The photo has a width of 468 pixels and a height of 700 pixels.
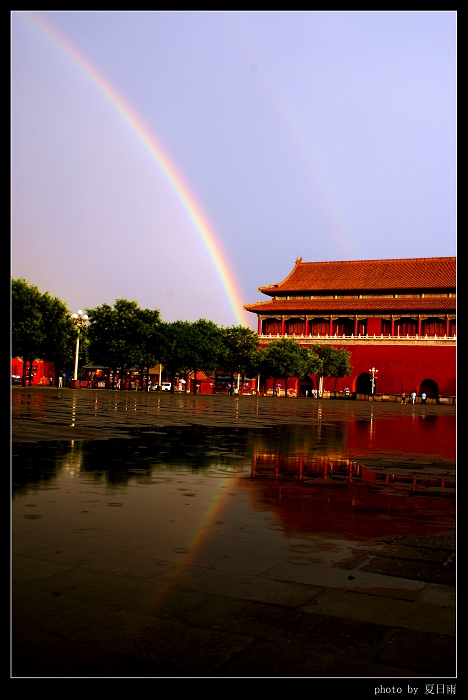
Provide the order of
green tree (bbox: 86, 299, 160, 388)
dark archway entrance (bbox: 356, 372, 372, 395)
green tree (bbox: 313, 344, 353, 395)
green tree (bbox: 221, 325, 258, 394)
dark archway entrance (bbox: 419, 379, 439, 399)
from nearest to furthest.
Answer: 1. green tree (bbox: 86, 299, 160, 388)
2. green tree (bbox: 221, 325, 258, 394)
3. green tree (bbox: 313, 344, 353, 395)
4. dark archway entrance (bbox: 419, 379, 439, 399)
5. dark archway entrance (bbox: 356, 372, 372, 395)

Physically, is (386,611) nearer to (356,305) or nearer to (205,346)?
(205,346)

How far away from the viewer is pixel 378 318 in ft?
227

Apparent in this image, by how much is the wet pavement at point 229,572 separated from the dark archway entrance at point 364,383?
6316 cm

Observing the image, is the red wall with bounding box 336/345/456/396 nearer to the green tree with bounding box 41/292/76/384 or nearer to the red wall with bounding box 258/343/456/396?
the red wall with bounding box 258/343/456/396

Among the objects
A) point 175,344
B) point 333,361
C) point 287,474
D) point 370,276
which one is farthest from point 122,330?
point 287,474

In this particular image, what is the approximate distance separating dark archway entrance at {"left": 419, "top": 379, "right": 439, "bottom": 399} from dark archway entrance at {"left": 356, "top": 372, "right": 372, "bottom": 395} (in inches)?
221

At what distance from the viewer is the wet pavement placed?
260cm

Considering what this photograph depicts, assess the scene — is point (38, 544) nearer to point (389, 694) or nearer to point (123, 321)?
point (389, 694)

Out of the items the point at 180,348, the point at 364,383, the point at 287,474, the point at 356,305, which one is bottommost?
A: the point at 364,383

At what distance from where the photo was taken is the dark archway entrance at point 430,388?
6719 centimetres

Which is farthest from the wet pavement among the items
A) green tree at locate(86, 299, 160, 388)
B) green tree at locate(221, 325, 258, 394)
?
green tree at locate(221, 325, 258, 394)

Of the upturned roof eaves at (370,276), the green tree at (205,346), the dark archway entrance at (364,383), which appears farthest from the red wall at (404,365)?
the green tree at (205,346)

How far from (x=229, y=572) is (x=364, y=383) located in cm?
6886

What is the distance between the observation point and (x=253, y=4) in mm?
2986
